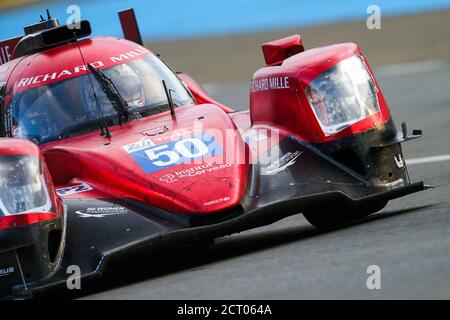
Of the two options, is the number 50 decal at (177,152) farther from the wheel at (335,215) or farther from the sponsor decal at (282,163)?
the wheel at (335,215)

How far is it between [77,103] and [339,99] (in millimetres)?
1827

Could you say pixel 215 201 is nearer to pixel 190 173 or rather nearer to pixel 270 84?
pixel 190 173

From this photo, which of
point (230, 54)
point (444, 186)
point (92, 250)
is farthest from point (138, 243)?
point (230, 54)

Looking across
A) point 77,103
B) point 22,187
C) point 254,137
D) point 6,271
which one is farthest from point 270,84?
point 6,271

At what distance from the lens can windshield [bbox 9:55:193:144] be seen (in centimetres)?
797

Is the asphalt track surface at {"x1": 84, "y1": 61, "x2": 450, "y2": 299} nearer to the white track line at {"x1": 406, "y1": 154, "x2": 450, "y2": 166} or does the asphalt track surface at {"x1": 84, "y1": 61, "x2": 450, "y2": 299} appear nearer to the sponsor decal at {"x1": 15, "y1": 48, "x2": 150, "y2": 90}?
the white track line at {"x1": 406, "y1": 154, "x2": 450, "y2": 166}

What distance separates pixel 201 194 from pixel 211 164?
334 mm

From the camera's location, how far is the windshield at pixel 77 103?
797cm

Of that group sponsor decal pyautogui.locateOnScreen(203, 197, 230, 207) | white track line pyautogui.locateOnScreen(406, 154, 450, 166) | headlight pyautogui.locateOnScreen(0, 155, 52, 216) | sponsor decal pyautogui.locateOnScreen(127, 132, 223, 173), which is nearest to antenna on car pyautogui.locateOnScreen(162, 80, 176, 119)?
sponsor decal pyautogui.locateOnScreen(127, 132, 223, 173)

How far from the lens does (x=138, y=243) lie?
21.9ft

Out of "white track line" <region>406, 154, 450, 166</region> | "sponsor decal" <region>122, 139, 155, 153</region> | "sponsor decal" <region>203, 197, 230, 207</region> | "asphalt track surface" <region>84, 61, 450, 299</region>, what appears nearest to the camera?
"asphalt track surface" <region>84, 61, 450, 299</region>

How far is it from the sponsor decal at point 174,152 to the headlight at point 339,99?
0.78 m

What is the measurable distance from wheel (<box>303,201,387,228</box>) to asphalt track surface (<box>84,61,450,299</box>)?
8 centimetres

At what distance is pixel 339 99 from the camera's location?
25.3 ft
